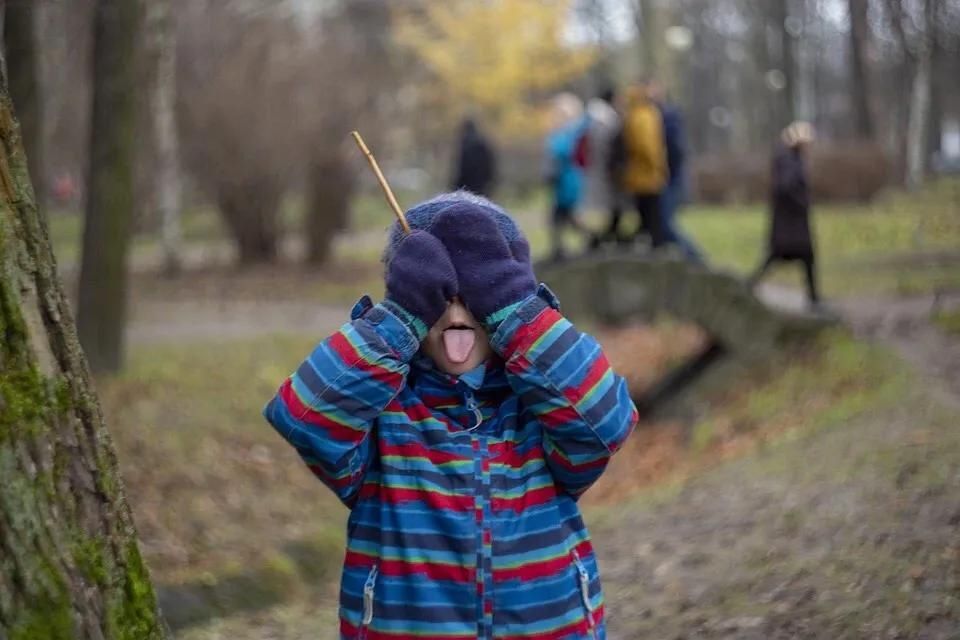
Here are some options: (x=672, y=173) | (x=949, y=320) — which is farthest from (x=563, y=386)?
(x=672, y=173)

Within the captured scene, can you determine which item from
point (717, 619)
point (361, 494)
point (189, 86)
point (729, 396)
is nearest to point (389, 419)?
point (361, 494)

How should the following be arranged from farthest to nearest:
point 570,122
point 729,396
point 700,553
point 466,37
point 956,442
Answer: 1. point 466,37
2. point 570,122
3. point 729,396
4. point 956,442
5. point 700,553

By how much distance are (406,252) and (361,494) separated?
54cm

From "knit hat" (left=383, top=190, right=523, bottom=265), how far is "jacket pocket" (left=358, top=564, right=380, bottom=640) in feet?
2.14

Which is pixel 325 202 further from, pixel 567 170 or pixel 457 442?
pixel 457 442

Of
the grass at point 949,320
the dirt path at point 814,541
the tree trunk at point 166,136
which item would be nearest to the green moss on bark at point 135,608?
the dirt path at point 814,541

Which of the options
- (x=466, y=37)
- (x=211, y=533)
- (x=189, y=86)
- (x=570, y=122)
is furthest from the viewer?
(x=466, y=37)

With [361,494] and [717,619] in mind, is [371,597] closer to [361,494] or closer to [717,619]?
[361,494]

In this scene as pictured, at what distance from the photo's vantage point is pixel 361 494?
2.84m

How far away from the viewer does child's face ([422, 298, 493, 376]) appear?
2754 mm

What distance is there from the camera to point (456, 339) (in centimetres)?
276

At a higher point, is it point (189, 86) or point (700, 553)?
point (189, 86)

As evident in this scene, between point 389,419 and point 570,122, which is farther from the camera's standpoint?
point 570,122

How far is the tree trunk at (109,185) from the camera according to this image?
9.45m
